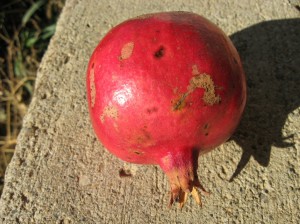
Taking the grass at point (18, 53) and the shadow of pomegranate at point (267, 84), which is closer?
the shadow of pomegranate at point (267, 84)

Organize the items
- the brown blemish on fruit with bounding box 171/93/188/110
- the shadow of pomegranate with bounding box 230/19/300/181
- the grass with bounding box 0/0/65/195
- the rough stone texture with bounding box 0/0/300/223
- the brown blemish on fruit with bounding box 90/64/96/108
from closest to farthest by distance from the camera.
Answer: the brown blemish on fruit with bounding box 171/93/188/110 < the brown blemish on fruit with bounding box 90/64/96/108 < the rough stone texture with bounding box 0/0/300/223 < the shadow of pomegranate with bounding box 230/19/300/181 < the grass with bounding box 0/0/65/195

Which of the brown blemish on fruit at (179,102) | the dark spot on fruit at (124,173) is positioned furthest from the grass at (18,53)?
the brown blemish on fruit at (179,102)

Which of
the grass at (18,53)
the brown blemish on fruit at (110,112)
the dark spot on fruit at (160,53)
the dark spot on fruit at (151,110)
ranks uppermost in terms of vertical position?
the dark spot on fruit at (160,53)

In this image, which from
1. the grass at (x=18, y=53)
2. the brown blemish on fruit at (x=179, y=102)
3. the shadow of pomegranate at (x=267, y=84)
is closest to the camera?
the brown blemish on fruit at (x=179, y=102)

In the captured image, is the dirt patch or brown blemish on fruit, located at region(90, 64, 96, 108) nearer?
the dirt patch

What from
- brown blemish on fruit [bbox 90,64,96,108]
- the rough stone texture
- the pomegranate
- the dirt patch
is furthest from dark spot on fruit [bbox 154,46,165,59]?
the rough stone texture

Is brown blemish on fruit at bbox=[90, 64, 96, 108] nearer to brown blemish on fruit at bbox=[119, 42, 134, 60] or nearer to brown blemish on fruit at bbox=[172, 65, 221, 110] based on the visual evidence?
brown blemish on fruit at bbox=[119, 42, 134, 60]

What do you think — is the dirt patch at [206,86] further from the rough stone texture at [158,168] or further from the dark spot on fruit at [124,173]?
the dark spot on fruit at [124,173]

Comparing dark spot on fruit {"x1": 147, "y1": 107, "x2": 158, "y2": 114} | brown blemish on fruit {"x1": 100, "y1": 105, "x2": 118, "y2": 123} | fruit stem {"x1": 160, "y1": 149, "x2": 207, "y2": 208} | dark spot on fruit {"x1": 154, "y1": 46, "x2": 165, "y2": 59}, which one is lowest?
fruit stem {"x1": 160, "y1": 149, "x2": 207, "y2": 208}

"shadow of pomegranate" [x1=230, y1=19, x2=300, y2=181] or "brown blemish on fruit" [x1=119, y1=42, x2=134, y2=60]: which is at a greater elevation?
"brown blemish on fruit" [x1=119, y1=42, x2=134, y2=60]
